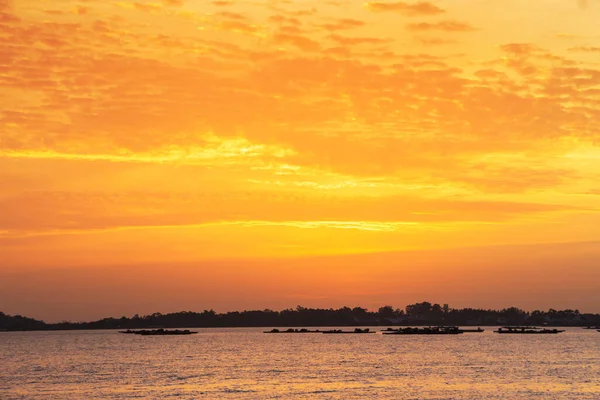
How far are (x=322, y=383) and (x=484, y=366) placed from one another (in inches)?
1589

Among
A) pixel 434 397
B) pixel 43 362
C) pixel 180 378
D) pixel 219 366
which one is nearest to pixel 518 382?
pixel 434 397

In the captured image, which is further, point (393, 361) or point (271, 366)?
point (393, 361)

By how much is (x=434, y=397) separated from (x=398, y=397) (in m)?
3.94

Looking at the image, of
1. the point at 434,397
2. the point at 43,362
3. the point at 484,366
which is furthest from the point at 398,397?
the point at 43,362

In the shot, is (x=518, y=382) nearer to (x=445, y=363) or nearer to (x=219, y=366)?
(x=445, y=363)

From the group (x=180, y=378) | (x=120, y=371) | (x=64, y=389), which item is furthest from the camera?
(x=120, y=371)

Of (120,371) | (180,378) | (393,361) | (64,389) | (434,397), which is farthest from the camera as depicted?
(393,361)

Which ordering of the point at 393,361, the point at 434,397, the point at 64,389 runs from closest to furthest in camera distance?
the point at 434,397 < the point at 64,389 < the point at 393,361

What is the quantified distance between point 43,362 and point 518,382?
9756 centimetres

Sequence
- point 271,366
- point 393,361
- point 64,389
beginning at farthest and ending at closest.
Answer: point 393,361 < point 271,366 < point 64,389

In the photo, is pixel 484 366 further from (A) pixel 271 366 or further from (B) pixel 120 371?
(B) pixel 120 371

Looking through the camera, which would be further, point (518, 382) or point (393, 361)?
point (393, 361)

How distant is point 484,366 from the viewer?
5251 inches

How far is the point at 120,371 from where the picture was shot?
130 metres
